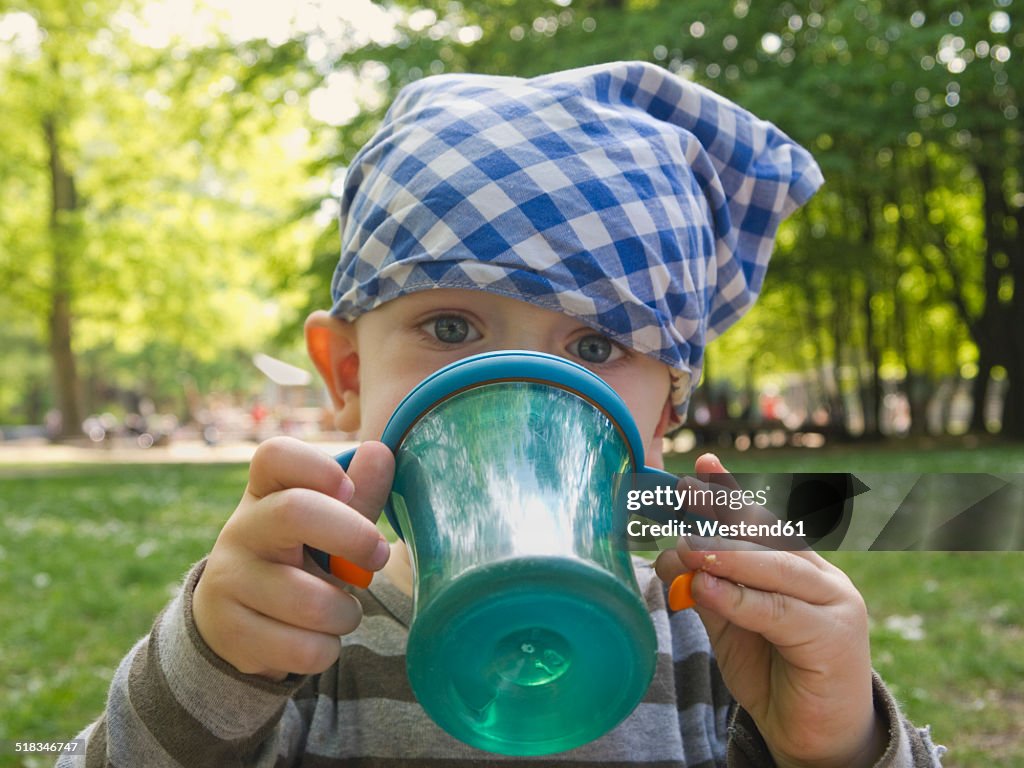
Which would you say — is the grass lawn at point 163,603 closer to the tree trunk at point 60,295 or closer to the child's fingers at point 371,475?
the child's fingers at point 371,475

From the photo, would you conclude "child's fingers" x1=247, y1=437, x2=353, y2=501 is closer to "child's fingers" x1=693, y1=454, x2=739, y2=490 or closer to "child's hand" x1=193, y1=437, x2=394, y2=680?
"child's hand" x1=193, y1=437, x2=394, y2=680

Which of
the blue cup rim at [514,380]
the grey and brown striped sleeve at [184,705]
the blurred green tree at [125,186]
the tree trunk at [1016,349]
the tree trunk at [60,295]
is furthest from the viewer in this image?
the tree trunk at [60,295]

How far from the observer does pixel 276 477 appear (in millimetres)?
1190

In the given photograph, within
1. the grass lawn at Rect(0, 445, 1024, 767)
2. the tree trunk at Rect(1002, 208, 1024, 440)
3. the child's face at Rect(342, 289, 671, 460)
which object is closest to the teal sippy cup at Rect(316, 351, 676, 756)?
the grass lawn at Rect(0, 445, 1024, 767)

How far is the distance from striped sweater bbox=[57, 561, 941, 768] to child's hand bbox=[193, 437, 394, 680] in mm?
140

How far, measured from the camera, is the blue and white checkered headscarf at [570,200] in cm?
151

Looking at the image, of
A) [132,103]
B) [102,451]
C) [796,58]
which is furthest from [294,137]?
[796,58]

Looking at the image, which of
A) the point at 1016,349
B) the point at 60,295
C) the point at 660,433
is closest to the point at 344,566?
the point at 660,433

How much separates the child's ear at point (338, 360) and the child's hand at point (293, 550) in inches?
25.1

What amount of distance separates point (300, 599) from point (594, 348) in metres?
0.64

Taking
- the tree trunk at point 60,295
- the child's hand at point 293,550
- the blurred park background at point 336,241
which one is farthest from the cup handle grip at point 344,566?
the tree trunk at point 60,295

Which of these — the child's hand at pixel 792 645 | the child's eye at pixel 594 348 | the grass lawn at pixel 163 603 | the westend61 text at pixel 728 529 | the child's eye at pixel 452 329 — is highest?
the child's eye at pixel 452 329

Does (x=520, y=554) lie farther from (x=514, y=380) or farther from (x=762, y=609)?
(x=762, y=609)

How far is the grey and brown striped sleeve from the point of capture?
133cm
